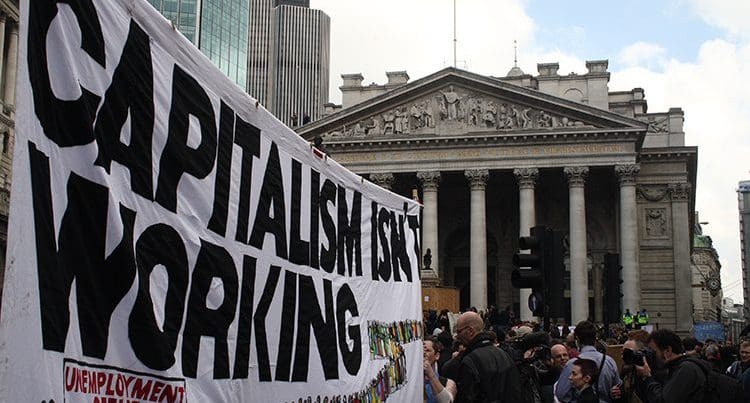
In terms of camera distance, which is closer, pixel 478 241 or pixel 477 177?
pixel 478 241

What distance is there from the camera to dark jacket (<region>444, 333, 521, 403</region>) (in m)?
6.45

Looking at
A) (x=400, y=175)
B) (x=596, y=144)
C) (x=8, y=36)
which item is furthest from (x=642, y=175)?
(x=8, y=36)

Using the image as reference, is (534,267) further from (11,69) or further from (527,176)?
(527,176)

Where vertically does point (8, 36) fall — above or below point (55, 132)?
above

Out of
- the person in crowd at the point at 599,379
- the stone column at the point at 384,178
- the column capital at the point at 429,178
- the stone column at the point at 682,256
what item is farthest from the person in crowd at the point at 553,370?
the stone column at the point at 682,256

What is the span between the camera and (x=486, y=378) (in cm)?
646

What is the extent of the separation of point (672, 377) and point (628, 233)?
40.8m

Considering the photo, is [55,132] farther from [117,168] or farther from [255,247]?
[255,247]

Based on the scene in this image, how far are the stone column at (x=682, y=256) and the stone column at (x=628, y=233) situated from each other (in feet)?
11.6

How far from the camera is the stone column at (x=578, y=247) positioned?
4531 centimetres

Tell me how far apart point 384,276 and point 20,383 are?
3730mm

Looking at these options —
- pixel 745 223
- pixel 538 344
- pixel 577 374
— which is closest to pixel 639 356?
pixel 577 374

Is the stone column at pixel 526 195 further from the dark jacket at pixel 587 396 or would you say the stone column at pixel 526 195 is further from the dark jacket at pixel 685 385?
the dark jacket at pixel 685 385

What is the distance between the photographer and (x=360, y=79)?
184 feet
